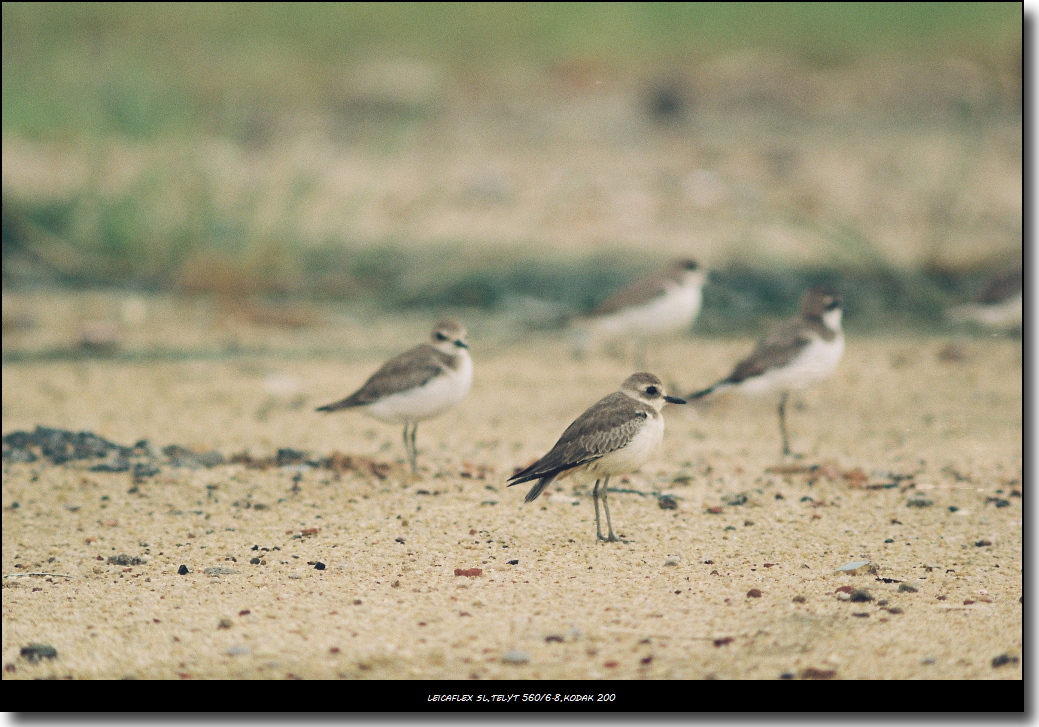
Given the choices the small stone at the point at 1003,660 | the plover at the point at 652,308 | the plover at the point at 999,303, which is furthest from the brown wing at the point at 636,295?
the small stone at the point at 1003,660

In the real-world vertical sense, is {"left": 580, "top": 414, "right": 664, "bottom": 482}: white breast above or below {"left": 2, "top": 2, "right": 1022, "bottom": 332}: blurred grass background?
below

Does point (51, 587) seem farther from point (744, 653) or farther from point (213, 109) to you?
Answer: point (213, 109)

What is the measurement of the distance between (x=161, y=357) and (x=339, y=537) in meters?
4.00

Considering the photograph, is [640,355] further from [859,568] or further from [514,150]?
[514,150]

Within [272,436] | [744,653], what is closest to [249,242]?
[272,436]

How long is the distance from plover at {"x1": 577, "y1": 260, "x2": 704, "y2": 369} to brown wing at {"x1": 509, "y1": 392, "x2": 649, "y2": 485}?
3305 millimetres

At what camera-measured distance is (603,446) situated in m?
4.66

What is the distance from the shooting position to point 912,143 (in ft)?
42.7

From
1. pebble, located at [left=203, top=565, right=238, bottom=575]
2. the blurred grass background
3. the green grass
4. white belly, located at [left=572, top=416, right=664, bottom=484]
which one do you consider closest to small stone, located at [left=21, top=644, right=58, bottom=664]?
pebble, located at [left=203, top=565, right=238, bottom=575]

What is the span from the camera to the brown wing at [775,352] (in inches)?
256

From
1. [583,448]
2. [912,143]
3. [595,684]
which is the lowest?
[595,684]

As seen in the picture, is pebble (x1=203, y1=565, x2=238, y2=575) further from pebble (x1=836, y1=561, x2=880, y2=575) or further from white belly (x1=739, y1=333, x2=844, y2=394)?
white belly (x1=739, y1=333, x2=844, y2=394)

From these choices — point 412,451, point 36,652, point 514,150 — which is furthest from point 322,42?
point 36,652

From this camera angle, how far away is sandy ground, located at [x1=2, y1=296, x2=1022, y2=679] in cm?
365
